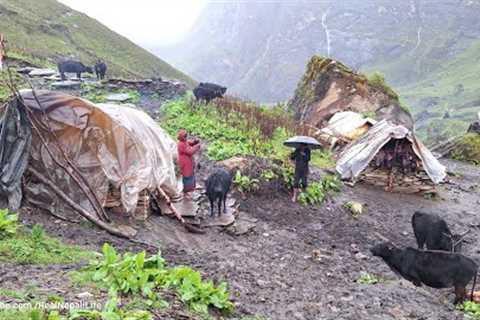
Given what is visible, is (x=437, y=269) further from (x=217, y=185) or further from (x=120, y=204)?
(x=120, y=204)

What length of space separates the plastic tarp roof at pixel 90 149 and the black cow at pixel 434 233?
18.6ft

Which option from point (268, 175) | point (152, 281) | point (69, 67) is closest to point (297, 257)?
point (268, 175)

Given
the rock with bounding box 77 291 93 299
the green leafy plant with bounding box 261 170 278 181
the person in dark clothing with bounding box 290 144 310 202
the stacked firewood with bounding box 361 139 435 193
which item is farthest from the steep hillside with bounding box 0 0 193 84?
the rock with bounding box 77 291 93 299

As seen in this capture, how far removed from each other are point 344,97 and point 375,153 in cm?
825

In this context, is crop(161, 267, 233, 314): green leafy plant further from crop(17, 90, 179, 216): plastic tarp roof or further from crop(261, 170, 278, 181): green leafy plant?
crop(261, 170, 278, 181): green leafy plant

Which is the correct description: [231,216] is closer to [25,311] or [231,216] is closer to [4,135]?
[4,135]

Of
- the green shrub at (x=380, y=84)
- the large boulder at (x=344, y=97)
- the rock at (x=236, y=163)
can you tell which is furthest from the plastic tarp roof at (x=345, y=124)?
the rock at (x=236, y=163)

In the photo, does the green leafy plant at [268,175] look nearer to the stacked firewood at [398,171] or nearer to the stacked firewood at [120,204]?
the stacked firewood at [398,171]

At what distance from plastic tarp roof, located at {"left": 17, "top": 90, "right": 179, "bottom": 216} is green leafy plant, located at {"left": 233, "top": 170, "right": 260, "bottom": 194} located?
11.5 ft

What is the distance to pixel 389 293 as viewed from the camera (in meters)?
9.05

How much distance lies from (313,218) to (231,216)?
2602 mm

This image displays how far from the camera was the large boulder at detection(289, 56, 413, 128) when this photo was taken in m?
24.9

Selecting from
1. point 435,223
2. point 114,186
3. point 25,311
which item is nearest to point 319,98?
point 435,223

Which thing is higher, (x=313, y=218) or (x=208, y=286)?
(x=208, y=286)
